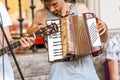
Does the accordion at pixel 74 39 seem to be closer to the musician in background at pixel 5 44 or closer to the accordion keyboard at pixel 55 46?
the accordion keyboard at pixel 55 46

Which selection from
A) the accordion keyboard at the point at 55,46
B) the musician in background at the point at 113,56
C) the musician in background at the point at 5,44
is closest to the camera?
the musician in background at the point at 5,44

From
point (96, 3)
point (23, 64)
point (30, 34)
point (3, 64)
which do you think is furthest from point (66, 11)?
point (96, 3)

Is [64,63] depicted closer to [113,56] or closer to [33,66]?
[33,66]

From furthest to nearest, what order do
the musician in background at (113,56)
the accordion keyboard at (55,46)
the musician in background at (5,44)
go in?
1. the musician in background at (113,56)
2. the accordion keyboard at (55,46)
3. the musician in background at (5,44)

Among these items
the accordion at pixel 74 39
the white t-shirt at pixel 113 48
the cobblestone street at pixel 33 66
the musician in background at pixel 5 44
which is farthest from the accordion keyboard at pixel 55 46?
the white t-shirt at pixel 113 48

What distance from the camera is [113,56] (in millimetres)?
4832

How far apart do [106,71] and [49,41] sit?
6.23ft

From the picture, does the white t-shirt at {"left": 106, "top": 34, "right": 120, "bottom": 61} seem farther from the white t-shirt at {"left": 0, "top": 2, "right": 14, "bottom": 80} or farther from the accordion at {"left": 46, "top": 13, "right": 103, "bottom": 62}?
the white t-shirt at {"left": 0, "top": 2, "right": 14, "bottom": 80}

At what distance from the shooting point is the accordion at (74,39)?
326 cm

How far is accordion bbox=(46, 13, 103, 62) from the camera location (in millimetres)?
3256

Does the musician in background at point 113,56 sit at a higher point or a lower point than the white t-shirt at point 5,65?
lower

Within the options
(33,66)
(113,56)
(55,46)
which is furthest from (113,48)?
(55,46)

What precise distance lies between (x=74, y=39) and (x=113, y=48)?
5.52ft

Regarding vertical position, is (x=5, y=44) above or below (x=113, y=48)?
above
